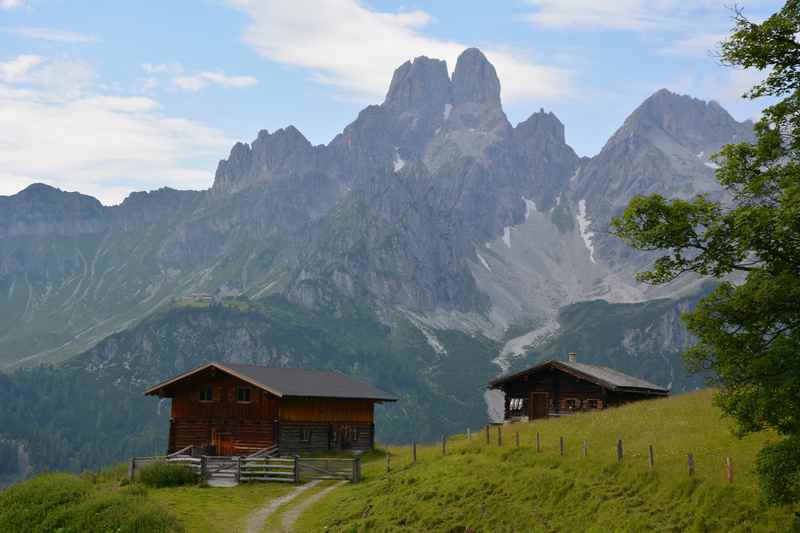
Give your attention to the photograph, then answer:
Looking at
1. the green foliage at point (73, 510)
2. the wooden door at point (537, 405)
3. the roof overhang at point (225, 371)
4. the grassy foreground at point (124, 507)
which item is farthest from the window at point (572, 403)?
the green foliage at point (73, 510)

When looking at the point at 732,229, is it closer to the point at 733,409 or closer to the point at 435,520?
the point at 733,409

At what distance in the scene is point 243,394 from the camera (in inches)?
2704

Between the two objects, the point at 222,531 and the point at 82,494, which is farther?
the point at 82,494

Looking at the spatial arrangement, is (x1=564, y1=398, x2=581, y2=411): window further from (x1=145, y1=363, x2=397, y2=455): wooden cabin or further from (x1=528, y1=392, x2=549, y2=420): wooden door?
(x1=145, y1=363, x2=397, y2=455): wooden cabin

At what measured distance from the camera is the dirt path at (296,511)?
39000mm

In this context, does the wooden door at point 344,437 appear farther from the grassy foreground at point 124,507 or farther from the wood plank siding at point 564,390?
the grassy foreground at point 124,507

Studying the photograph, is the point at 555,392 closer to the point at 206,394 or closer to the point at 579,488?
the point at 206,394

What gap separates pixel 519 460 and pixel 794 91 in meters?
21.0

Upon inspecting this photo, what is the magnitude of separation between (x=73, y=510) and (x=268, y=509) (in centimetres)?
914

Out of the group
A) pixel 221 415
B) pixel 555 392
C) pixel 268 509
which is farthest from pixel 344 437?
pixel 268 509

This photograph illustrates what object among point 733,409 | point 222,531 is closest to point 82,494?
point 222,531

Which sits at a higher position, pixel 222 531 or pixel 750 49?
pixel 750 49

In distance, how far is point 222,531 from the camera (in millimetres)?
37844

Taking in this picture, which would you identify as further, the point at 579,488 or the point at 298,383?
the point at 298,383
